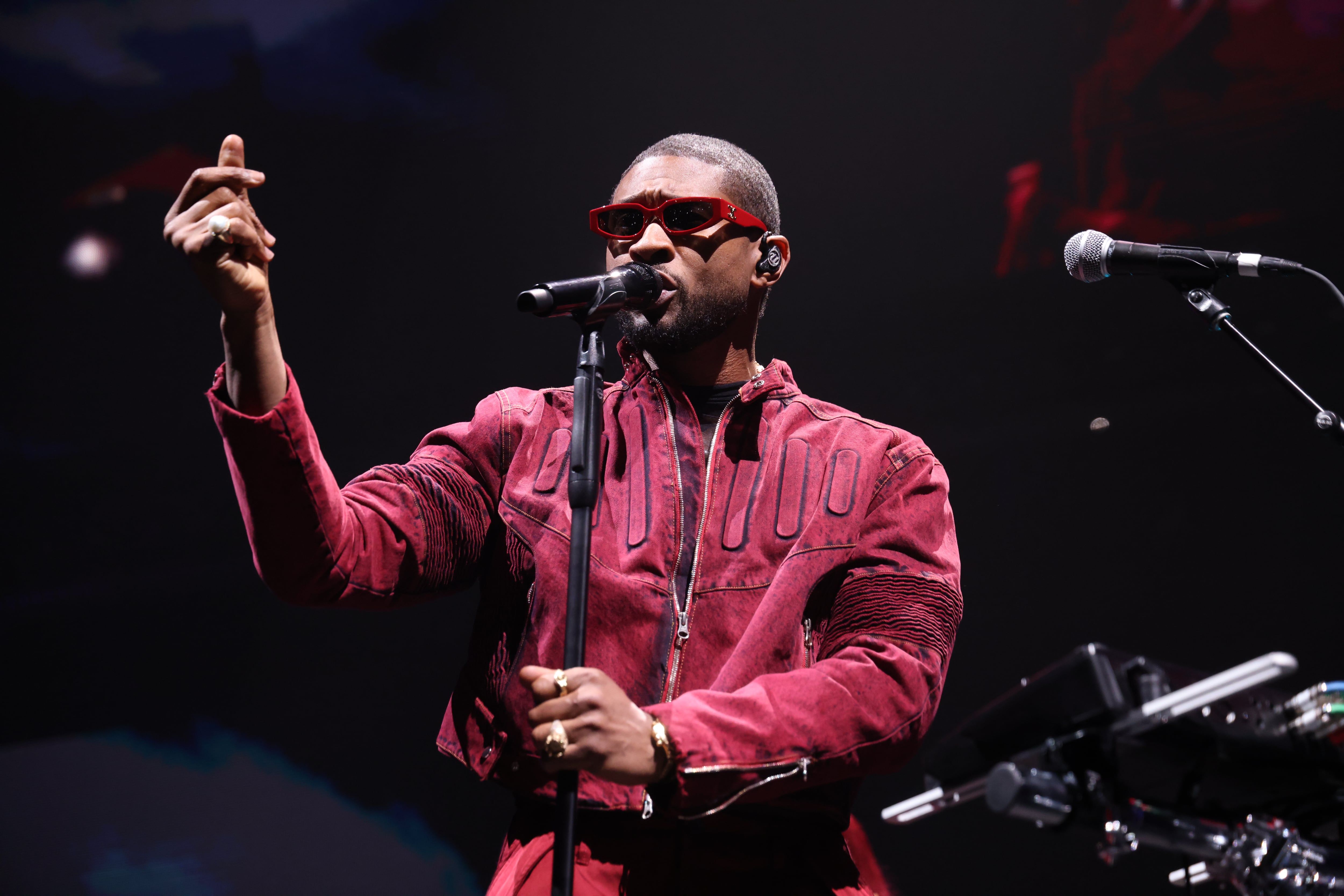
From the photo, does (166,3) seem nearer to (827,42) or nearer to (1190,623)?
(827,42)

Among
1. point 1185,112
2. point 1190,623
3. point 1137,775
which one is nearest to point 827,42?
point 1185,112

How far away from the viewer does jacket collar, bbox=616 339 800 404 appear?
193cm

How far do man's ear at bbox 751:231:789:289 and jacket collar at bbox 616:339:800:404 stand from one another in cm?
18

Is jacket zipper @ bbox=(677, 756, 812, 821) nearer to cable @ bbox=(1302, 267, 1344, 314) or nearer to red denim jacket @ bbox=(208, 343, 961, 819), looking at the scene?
red denim jacket @ bbox=(208, 343, 961, 819)

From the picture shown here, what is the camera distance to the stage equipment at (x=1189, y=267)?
1949mm

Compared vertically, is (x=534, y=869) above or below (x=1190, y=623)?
above

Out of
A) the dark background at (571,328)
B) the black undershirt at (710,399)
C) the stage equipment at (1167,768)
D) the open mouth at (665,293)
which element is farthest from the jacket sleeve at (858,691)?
the dark background at (571,328)

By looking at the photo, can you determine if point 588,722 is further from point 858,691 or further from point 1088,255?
point 1088,255

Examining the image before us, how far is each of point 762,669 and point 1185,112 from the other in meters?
2.67

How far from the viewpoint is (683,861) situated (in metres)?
1.50

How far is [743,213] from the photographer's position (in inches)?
79.5

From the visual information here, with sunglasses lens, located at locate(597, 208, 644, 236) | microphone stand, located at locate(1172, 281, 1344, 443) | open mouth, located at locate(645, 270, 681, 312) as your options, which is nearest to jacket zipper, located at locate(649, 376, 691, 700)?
open mouth, located at locate(645, 270, 681, 312)

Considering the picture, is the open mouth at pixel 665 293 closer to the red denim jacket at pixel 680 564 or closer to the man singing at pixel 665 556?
the man singing at pixel 665 556

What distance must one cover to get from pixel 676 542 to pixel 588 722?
1.93 feet
